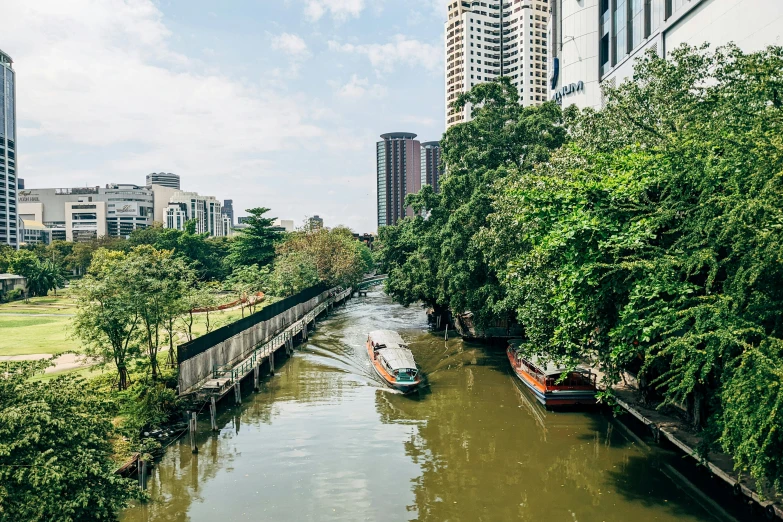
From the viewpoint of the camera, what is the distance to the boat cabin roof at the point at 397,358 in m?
29.6

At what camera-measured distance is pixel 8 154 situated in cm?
15275

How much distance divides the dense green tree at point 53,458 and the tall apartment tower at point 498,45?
132 metres

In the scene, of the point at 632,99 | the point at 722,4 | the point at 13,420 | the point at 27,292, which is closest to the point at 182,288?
the point at 13,420

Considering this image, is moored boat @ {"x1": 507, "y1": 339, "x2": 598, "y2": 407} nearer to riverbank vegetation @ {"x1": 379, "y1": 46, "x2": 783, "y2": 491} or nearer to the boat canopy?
riverbank vegetation @ {"x1": 379, "y1": 46, "x2": 783, "y2": 491}

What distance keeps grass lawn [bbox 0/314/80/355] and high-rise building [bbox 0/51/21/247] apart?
108m

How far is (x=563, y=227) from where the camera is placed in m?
16.8

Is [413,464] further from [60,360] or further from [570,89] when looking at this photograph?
[570,89]

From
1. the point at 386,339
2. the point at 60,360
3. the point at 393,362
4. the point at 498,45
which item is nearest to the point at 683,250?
the point at 393,362

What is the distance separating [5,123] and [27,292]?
337ft

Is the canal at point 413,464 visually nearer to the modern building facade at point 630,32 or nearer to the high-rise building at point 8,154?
the modern building facade at point 630,32

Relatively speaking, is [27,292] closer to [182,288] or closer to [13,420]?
[182,288]

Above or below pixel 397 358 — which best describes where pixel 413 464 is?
below

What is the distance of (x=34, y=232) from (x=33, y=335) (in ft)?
533

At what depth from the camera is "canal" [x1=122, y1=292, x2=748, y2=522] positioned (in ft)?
54.5
